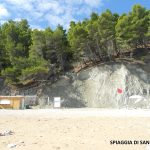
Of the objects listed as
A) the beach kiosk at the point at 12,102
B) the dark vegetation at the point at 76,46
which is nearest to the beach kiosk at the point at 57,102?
the beach kiosk at the point at 12,102

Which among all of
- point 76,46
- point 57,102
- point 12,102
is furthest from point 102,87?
point 12,102

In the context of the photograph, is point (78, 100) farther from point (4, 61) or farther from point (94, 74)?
point (4, 61)

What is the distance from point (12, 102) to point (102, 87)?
48.0ft

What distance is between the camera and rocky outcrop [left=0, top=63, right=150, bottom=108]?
173 ft

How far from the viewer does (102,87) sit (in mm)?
55062

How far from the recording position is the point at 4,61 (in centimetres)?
6375

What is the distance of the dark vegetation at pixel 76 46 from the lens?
181 feet

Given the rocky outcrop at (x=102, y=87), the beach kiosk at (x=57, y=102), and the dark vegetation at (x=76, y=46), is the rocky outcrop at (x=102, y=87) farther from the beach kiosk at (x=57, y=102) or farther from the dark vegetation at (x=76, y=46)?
the beach kiosk at (x=57, y=102)

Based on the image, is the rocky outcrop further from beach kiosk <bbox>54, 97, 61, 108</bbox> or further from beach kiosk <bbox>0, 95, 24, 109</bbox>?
beach kiosk <bbox>0, 95, 24, 109</bbox>

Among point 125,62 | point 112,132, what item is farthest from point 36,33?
point 112,132

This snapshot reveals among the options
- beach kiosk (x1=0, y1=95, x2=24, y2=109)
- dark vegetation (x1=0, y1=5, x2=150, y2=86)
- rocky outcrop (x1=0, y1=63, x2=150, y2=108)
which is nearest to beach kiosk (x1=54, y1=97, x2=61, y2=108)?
rocky outcrop (x1=0, y1=63, x2=150, y2=108)

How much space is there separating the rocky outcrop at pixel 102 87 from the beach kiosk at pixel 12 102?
7.32 m

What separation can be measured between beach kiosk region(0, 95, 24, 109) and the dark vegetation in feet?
20.1

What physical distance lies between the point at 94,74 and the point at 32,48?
11827mm
